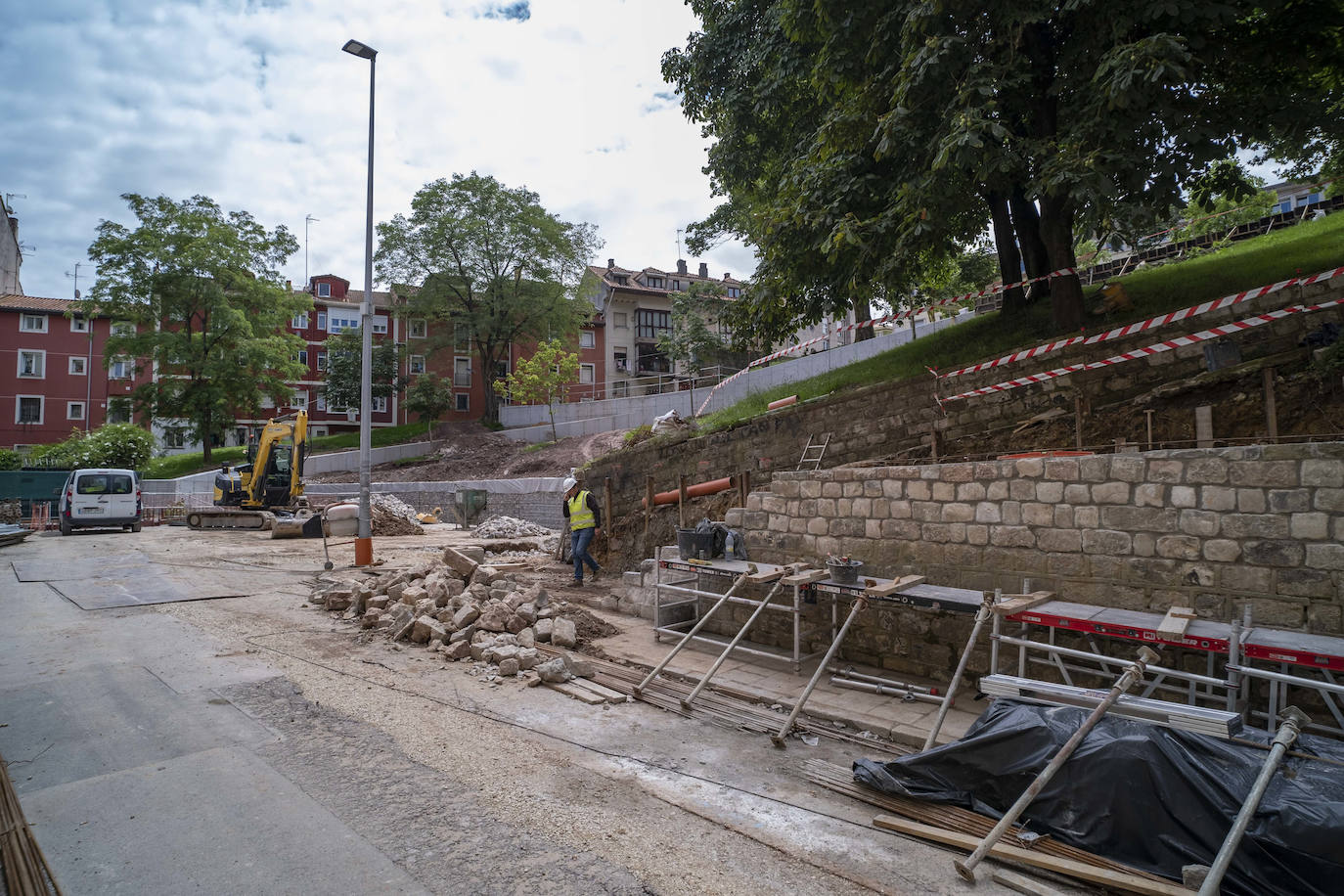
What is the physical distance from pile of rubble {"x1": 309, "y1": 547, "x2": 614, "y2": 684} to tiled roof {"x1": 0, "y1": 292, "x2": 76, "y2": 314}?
146 ft

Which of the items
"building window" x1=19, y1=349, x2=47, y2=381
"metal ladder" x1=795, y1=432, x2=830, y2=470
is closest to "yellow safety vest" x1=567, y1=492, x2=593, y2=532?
"metal ladder" x1=795, y1=432, x2=830, y2=470

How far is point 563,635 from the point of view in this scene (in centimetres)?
802

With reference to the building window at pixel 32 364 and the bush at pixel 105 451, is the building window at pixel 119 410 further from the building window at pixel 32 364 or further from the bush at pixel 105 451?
the building window at pixel 32 364

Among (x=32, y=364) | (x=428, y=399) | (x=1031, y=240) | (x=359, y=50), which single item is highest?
(x=359, y=50)

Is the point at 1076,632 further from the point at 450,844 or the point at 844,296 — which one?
the point at 844,296

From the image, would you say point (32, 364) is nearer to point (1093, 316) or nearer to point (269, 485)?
point (269, 485)

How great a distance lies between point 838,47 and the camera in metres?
10.8

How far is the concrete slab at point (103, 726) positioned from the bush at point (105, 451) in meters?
32.0

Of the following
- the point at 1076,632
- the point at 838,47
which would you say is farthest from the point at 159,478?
the point at 1076,632

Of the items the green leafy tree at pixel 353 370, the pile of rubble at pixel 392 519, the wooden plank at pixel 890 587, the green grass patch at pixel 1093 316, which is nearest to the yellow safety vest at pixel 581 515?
the green grass patch at pixel 1093 316

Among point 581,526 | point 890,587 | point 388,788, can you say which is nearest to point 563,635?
point 388,788

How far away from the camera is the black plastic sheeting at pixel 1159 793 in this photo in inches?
121

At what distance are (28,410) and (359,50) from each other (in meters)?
43.7

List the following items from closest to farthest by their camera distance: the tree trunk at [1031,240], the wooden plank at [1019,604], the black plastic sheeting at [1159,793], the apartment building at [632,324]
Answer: the black plastic sheeting at [1159,793]
the wooden plank at [1019,604]
the tree trunk at [1031,240]
the apartment building at [632,324]
